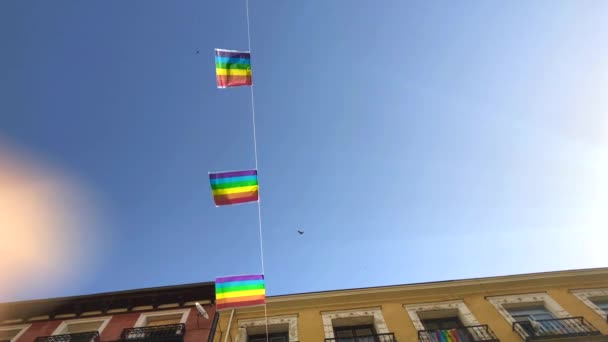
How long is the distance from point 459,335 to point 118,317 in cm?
1439

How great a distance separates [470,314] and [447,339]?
2022 mm

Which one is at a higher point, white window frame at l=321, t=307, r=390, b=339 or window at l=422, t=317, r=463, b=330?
white window frame at l=321, t=307, r=390, b=339

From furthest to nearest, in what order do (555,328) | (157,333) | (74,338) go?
(74,338), (157,333), (555,328)

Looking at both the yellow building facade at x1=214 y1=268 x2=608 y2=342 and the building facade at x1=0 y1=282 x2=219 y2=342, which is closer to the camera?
the yellow building facade at x1=214 y1=268 x2=608 y2=342

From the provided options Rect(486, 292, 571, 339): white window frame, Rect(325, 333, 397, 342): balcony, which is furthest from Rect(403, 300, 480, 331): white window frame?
Rect(325, 333, 397, 342): balcony

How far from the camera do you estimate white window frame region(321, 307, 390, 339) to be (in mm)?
14055

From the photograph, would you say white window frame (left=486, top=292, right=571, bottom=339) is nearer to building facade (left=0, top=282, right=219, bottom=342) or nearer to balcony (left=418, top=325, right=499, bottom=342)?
balcony (left=418, top=325, right=499, bottom=342)

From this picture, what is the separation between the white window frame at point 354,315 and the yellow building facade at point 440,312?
0.04 m

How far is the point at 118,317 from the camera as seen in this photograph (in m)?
16.0

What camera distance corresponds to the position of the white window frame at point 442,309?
14.1 metres

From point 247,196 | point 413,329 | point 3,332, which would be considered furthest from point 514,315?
point 3,332

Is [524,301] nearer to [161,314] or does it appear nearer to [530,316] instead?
[530,316]

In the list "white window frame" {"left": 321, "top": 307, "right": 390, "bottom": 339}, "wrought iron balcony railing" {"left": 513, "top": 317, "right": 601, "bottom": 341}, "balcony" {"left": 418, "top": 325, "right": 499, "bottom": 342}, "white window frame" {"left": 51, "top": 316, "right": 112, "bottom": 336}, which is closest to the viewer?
"wrought iron balcony railing" {"left": 513, "top": 317, "right": 601, "bottom": 341}

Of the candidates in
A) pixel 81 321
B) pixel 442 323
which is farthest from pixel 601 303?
pixel 81 321
